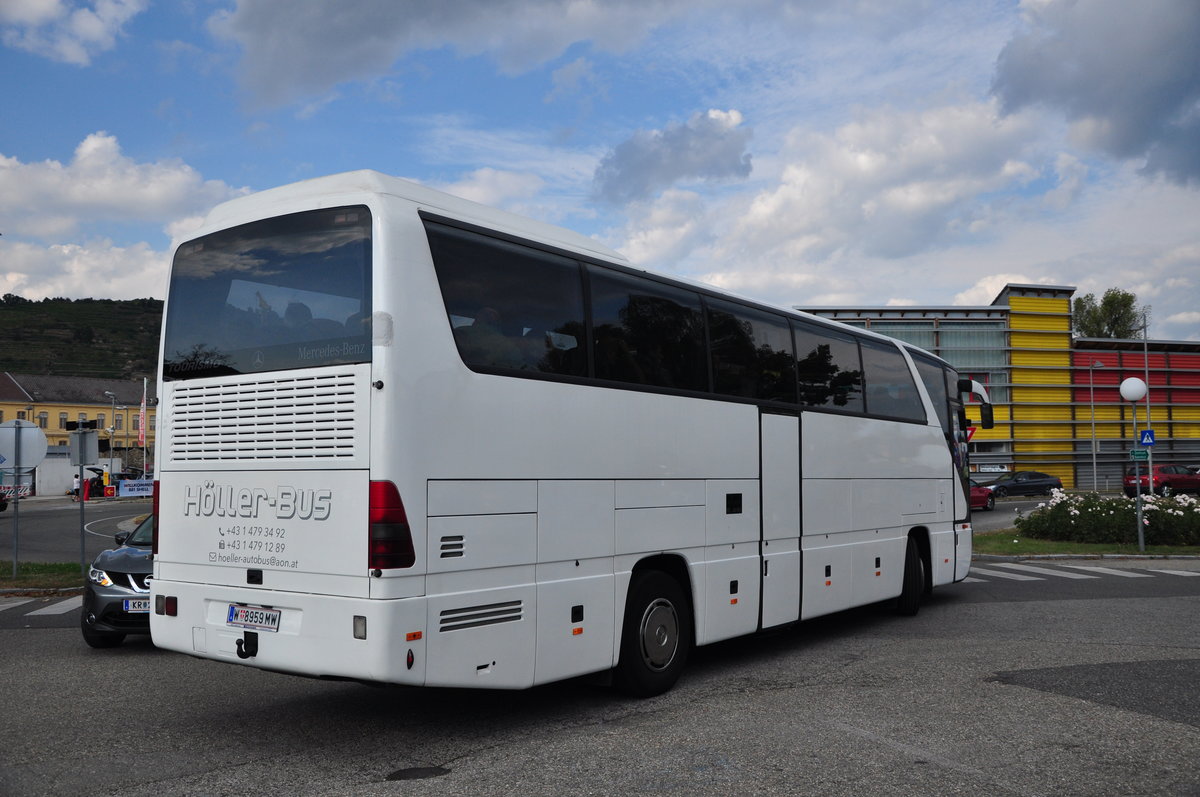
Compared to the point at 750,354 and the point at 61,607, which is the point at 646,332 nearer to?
the point at 750,354

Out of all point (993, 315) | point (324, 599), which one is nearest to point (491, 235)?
point (324, 599)

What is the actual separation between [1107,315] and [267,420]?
Result: 109157mm

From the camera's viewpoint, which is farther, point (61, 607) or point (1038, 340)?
point (1038, 340)

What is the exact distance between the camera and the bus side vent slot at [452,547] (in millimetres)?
6289

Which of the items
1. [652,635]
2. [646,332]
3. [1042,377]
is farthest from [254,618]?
[1042,377]

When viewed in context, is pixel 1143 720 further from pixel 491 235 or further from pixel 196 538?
pixel 196 538

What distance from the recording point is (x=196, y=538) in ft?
23.2

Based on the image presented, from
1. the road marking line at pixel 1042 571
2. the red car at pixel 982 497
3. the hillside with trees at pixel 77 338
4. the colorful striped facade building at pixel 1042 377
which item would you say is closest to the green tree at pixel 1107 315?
the colorful striped facade building at pixel 1042 377

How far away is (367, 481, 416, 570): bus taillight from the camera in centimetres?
604

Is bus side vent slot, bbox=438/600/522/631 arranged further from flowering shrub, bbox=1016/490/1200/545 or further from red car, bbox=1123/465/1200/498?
red car, bbox=1123/465/1200/498

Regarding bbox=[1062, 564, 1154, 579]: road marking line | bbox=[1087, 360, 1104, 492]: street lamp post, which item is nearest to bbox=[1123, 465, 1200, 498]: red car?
bbox=[1087, 360, 1104, 492]: street lamp post

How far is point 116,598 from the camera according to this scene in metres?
10.3

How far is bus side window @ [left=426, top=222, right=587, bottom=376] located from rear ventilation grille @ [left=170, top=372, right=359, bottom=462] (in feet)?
2.81

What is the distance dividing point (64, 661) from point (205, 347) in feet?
14.8
